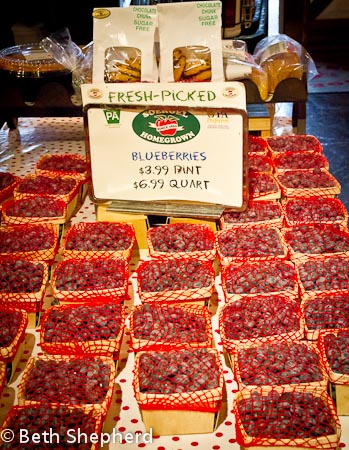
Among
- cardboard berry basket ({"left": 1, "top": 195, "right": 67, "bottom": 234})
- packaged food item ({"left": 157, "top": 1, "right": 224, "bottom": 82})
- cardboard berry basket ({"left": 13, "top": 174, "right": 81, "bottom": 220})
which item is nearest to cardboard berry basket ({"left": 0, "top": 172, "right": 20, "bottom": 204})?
cardboard berry basket ({"left": 13, "top": 174, "right": 81, "bottom": 220})

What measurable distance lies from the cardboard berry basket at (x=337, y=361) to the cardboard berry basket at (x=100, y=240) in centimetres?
96

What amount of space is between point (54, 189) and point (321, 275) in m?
1.45

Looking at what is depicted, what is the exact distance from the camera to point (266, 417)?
2049 millimetres

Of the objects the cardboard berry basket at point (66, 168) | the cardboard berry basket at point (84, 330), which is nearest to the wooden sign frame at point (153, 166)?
the cardboard berry basket at point (66, 168)

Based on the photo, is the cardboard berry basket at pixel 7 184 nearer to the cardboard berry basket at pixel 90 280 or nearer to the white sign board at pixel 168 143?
the white sign board at pixel 168 143

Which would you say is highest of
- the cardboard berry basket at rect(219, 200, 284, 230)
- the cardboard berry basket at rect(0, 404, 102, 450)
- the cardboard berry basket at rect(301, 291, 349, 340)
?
the cardboard berry basket at rect(0, 404, 102, 450)

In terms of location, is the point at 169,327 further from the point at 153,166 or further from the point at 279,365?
the point at 153,166

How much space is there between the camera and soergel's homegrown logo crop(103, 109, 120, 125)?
9.74ft

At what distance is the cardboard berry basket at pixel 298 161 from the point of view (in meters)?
3.49

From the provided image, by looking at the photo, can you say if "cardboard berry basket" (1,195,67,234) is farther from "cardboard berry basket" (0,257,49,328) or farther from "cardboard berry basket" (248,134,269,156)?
"cardboard berry basket" (248,134,269,156)

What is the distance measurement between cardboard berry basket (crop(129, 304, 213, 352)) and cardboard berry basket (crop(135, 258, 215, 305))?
5 cm

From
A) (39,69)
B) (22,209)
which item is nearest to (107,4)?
(39,69)

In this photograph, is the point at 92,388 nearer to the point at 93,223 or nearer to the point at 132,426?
the point at 132,426

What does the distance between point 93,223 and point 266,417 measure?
4.47 feet
